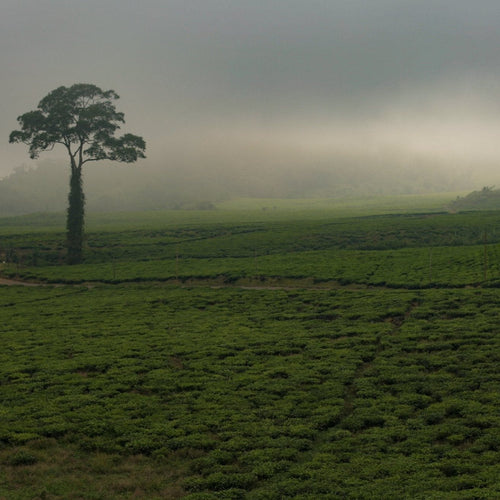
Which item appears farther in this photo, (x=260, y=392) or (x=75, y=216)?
(x=75, y=216)

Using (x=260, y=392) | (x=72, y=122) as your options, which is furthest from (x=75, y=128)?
(x=260, y=392)

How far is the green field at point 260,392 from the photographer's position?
15172 millimetres

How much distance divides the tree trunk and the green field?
2763 cm

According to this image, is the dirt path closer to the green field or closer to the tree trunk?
the tree trunk

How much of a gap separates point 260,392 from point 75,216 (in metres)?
60.6

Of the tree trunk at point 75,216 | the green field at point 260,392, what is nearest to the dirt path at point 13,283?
the tree trunk at point 75,216

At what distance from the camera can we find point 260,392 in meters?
21.8

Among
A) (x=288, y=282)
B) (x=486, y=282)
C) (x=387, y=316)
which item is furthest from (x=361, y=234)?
(x=387, y=316)

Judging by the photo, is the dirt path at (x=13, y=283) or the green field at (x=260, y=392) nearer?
the green field at (x=260, y=392)

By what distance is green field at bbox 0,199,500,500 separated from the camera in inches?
597

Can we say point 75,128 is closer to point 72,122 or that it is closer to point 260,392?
point 72,122

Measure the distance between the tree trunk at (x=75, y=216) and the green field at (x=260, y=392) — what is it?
2763cm

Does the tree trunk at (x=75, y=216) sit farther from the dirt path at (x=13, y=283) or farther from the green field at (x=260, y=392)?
the green field at (x=260, y=392)

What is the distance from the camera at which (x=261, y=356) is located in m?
27.2
